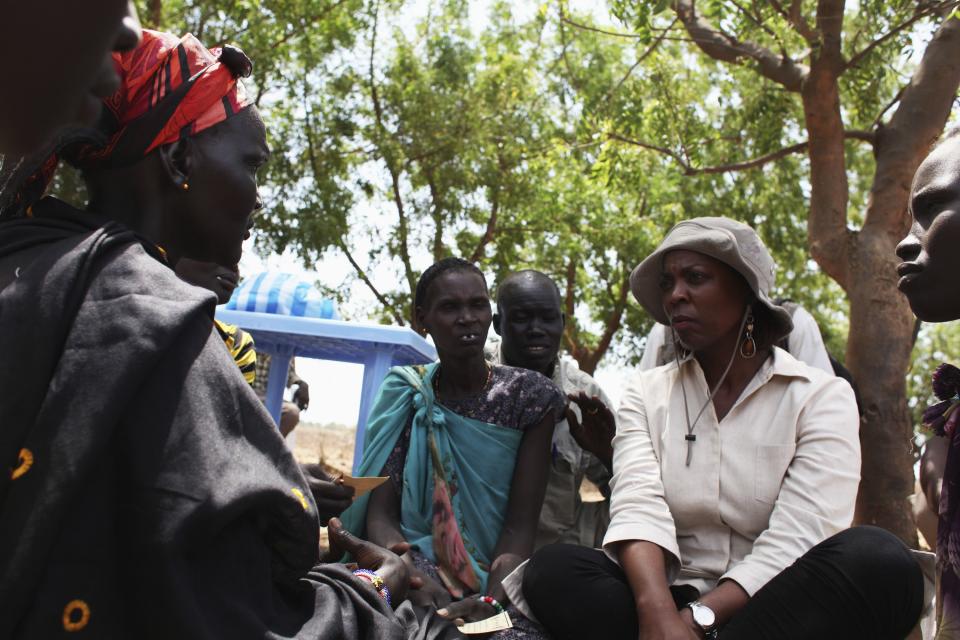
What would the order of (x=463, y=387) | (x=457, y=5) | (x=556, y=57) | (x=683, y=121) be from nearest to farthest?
(x=463, y=387) < (x=683, y=121) < (x=457, y=5) < (x=556, y=57)

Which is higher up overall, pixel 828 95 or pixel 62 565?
pixel 828 95

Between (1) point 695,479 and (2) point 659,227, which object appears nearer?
(1) point 695,479

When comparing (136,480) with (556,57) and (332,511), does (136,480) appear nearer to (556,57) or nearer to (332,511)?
(332,511)

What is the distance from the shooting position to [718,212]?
11703 mm

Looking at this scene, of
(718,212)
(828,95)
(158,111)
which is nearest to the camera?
(158,111)

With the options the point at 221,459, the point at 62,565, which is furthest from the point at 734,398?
the point at 62,565

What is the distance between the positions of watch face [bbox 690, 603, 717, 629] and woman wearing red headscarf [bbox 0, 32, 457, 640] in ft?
3.53

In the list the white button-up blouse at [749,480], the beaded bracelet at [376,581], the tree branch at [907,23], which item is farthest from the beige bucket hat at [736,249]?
the tree branch at [907,23]

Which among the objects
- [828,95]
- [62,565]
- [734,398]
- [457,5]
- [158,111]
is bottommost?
[62,565]

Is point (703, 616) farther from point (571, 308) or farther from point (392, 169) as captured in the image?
point (571, 308)

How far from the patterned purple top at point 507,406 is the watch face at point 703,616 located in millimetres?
1181

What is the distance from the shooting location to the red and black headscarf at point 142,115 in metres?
1.77

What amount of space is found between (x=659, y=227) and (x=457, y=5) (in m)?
4.13

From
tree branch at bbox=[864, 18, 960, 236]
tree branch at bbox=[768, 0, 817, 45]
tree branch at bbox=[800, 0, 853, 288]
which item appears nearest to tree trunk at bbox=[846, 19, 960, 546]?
tree branch at bbox=[864, 18, 960, 236]
